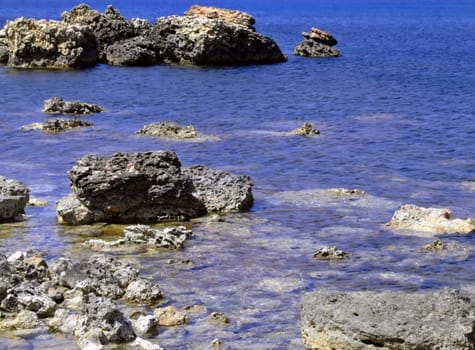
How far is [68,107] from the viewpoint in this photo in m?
33.0

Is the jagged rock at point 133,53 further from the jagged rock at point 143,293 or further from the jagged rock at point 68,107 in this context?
the jagged rock at point 143,293

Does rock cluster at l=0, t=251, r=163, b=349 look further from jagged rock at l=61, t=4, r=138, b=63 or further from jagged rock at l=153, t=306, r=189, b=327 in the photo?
jagged rock at l=61, t=4, r=138, b=63

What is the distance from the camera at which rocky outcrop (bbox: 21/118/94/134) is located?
29.1 meters

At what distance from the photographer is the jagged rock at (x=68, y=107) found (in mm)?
33000

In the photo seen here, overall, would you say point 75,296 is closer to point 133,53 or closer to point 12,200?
point 12,200

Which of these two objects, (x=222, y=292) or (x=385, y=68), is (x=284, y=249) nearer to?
(x=222, y=292)

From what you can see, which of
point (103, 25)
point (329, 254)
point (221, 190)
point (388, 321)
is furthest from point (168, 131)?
point (103, 25)

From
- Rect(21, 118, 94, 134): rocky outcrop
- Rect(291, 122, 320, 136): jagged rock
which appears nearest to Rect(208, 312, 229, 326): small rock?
Rect(291, 122, 320, 136): jagged rock

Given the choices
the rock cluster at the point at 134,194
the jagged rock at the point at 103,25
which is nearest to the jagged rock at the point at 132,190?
the rock cluster at the point at 134,194

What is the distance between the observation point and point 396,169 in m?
23.5

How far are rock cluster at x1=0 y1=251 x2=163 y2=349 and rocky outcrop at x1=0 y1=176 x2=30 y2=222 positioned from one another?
9.72 feet

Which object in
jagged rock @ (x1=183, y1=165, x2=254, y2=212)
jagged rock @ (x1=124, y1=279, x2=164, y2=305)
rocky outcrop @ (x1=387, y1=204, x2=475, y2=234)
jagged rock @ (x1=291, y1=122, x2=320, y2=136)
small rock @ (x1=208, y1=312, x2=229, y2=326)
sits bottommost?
small rock @ (x1=208, y1=312, x2=229, y2=326)

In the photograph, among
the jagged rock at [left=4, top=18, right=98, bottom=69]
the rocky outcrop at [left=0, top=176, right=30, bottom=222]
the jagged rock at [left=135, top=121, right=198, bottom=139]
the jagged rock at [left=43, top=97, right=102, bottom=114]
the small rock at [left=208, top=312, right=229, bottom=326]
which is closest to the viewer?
the small rock at [left=208, top=312, right=229, bottom=326]

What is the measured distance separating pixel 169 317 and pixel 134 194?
615cm
